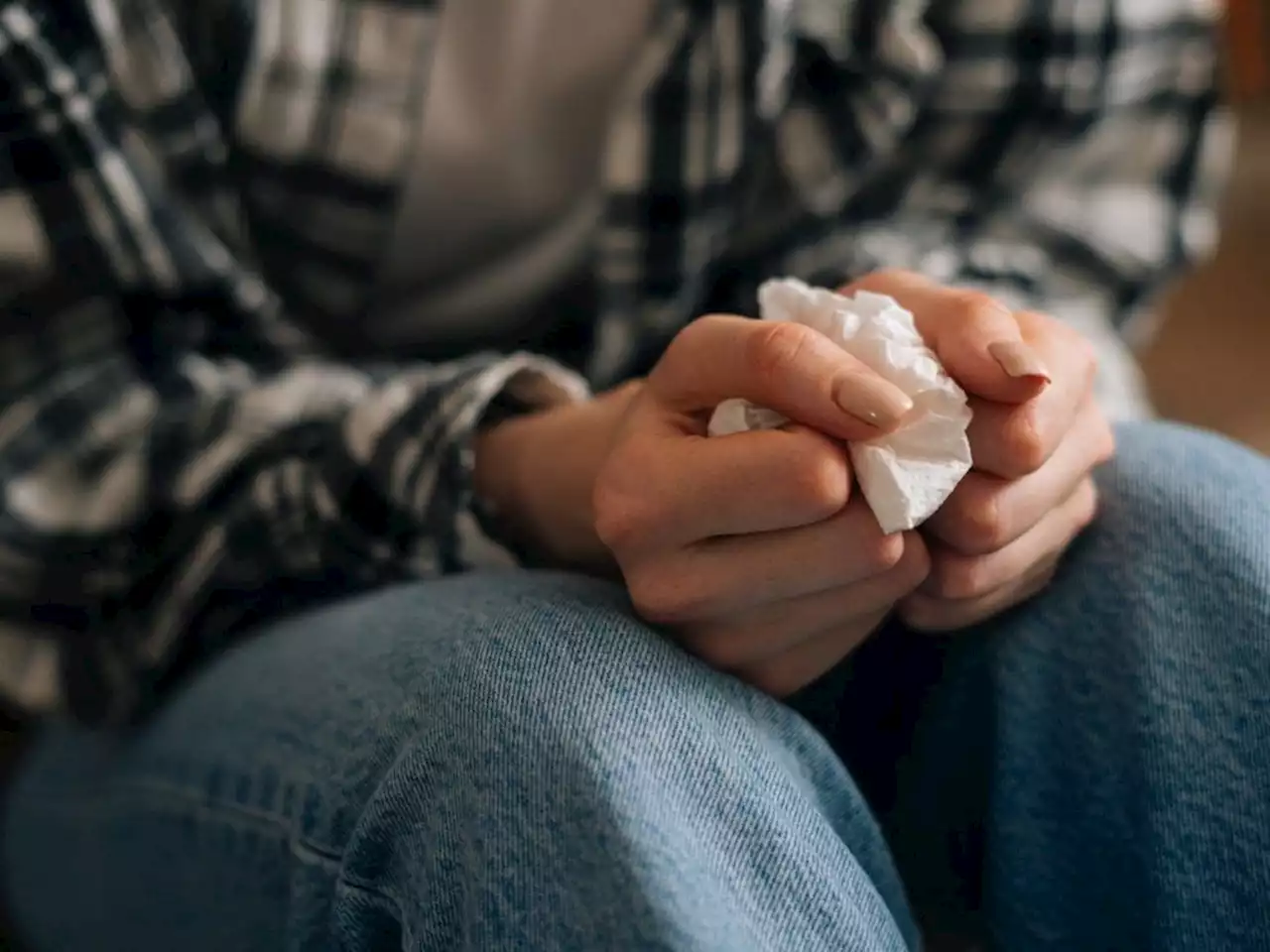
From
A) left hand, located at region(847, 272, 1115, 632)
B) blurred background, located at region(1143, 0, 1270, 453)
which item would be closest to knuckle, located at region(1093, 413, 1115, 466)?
left hand, located at region(847, 272, 1115, 632)

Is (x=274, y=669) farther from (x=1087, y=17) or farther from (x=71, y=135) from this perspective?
(x=1087, y=17)

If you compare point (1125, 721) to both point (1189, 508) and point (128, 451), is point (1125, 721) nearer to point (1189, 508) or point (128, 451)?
point (1189, 508)

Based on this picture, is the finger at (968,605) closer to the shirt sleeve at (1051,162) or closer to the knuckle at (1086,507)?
the knuckle at (1086,507)

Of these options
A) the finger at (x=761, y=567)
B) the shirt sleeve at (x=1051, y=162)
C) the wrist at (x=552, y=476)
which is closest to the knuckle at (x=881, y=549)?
the finger at (x=761, y=567)

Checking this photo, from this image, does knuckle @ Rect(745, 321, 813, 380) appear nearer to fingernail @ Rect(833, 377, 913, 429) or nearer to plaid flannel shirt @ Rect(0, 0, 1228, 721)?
fingernail @ Rect(833, 377, 913, 429)

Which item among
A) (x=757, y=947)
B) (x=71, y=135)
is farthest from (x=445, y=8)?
(x=757, y=947)

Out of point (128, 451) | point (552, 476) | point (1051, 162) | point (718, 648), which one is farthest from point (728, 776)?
point (1051, 162)
